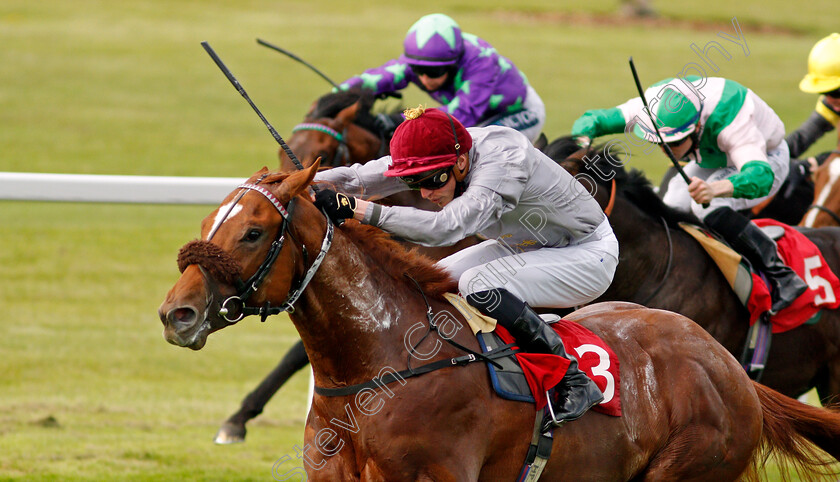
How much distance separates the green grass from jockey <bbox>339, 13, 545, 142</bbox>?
2.30m

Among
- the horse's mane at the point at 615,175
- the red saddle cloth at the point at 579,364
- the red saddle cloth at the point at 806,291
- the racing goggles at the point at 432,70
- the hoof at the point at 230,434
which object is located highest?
the red saddle cloth at the point at 579,364

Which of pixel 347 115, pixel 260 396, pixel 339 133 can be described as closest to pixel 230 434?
pixel 260 396

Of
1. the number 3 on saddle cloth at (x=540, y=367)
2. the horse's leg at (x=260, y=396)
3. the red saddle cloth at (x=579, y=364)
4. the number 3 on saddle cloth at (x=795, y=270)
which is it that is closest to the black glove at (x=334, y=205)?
the number 3 on saddle cloth at (x=540, y=367)

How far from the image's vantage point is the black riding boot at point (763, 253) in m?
4.89

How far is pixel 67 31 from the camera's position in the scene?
23797 mm

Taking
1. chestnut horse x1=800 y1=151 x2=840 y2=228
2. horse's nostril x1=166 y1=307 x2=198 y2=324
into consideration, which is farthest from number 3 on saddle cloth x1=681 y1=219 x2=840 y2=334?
horse's nostril x1=166 y1=307 x2=198 y2=324

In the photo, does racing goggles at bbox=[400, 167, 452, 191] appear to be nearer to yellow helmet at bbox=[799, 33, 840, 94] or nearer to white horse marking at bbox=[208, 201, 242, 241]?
white horse marking at bbox=[208, 201, 242, 241]

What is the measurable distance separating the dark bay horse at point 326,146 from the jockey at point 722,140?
130cm

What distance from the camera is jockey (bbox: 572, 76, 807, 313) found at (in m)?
4.75

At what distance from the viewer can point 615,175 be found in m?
4.85

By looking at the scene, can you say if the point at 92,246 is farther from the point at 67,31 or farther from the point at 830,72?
the point at 67,31

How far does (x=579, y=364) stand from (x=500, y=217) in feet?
1.90

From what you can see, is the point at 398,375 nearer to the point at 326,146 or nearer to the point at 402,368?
the point at 402,368

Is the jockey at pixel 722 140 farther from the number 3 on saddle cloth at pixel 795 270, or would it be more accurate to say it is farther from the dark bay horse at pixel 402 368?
the dark bay horse at pixel 402 368
